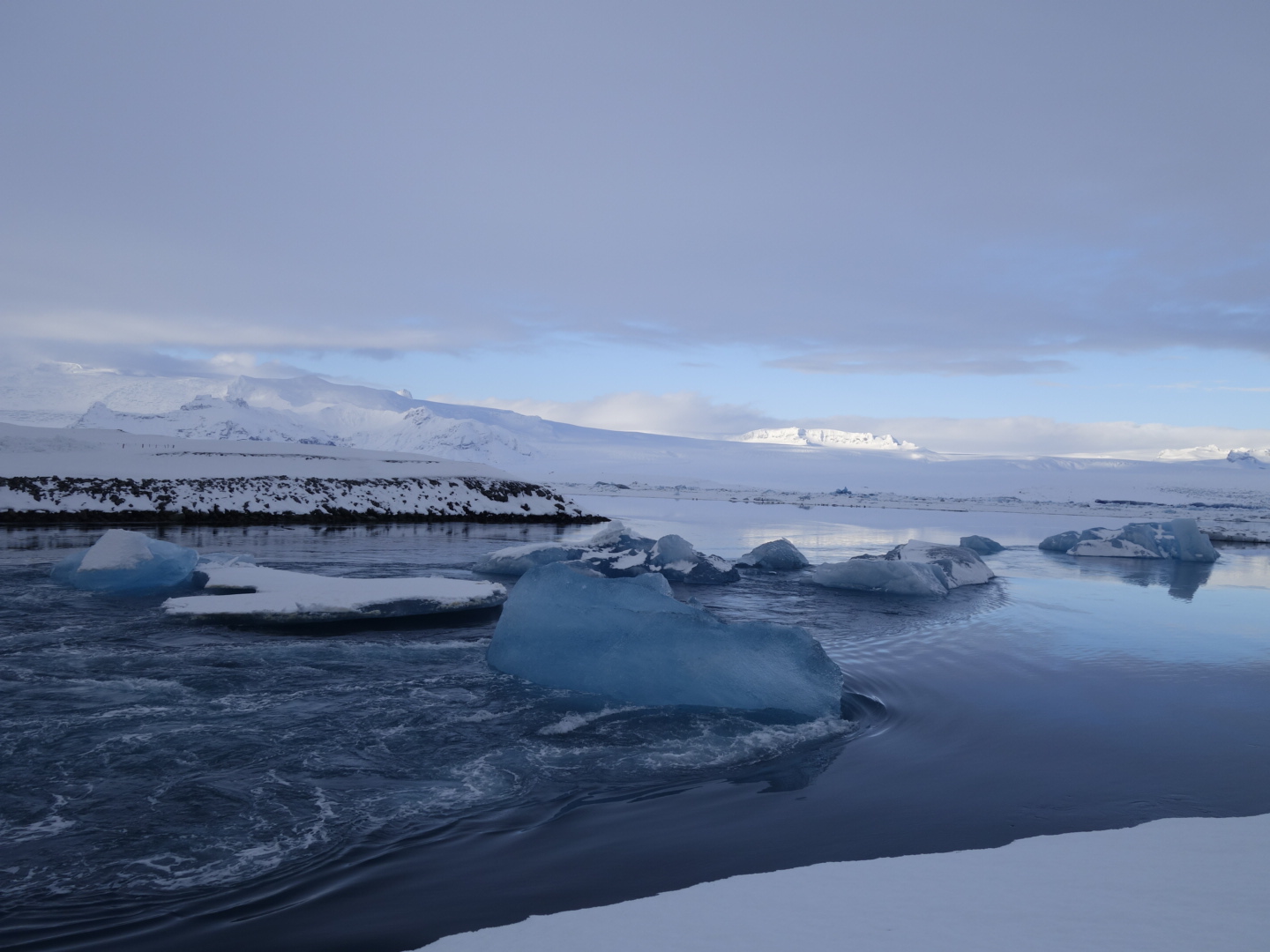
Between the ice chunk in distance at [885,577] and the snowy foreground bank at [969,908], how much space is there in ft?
35.5

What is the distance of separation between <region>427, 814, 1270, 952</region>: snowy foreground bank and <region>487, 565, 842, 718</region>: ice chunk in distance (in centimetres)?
344

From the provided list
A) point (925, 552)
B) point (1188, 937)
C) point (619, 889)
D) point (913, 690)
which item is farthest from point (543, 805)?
point (925, 552)

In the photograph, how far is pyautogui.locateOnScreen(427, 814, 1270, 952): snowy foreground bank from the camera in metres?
2.65

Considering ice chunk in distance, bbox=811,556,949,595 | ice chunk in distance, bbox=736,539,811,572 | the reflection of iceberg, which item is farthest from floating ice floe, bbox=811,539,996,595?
the reflection of iceberg

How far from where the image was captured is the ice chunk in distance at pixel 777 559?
680 inches

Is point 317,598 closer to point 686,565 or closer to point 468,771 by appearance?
point 468,771

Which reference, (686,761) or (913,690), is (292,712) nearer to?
(686,761)

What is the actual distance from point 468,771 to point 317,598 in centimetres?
572

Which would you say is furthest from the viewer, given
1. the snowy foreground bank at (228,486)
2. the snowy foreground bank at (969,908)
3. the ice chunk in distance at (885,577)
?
the snowy foreground bank at (228,486)

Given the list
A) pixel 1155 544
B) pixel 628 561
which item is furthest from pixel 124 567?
pixel 1155 544

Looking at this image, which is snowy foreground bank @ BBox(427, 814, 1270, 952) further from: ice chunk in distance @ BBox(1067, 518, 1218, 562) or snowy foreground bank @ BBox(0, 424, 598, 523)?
snowy foreground bank @ BBox(0, 424, 598, 523)

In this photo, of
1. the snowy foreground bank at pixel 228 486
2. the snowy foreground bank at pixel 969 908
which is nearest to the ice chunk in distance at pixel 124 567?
the snowy foreground bank at pixel 969 908

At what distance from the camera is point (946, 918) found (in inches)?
112

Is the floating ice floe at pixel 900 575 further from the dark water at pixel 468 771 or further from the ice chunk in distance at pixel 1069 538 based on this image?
the ice chunk in distance at pixel 1069 538
